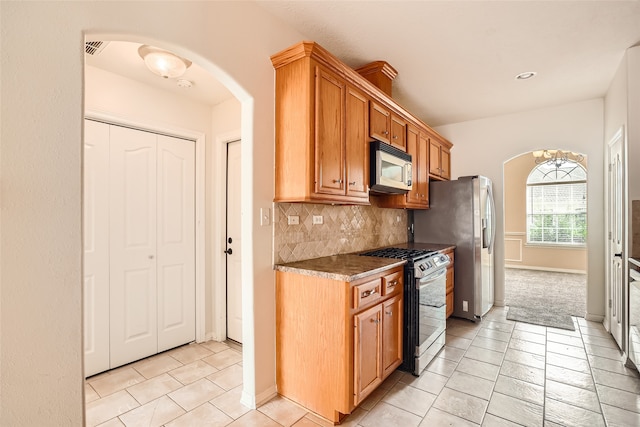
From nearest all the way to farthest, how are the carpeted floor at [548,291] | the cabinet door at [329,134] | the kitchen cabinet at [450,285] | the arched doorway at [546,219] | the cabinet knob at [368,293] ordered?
the cabinet knob at [368,293] → the cabinet door at [329,134] → the kitchen cabinet at [450,285] → the carpeted floor at [548,291] → the arched doorway at [546,219]

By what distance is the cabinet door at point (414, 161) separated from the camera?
3473 millimetres

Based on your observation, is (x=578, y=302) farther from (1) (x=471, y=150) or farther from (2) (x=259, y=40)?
(2) (x=259, y=40)

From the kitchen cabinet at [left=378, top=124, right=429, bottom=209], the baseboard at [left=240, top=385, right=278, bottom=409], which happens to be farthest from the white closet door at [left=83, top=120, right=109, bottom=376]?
the kitchen cabinet at [left=378, top=124, right=429, bottom=209]

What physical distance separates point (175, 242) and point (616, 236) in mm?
4467

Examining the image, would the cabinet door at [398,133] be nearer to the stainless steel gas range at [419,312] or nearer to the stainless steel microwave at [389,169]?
the stainless steel microwave at [389,169]

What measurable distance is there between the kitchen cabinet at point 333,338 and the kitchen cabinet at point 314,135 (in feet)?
2.06

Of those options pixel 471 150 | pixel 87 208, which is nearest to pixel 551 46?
pixel 471 150

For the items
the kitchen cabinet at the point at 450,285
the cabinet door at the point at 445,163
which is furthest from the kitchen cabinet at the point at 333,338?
the cabinet door at the point at 445,163

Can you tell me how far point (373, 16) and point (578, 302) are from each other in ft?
16.4

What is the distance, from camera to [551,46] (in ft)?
8.71

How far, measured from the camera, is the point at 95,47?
2189mm

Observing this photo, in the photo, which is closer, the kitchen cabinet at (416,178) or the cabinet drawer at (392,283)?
the cabinet drawer at (392,283)

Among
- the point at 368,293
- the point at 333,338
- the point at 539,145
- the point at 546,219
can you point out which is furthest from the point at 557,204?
the point at 333,338
